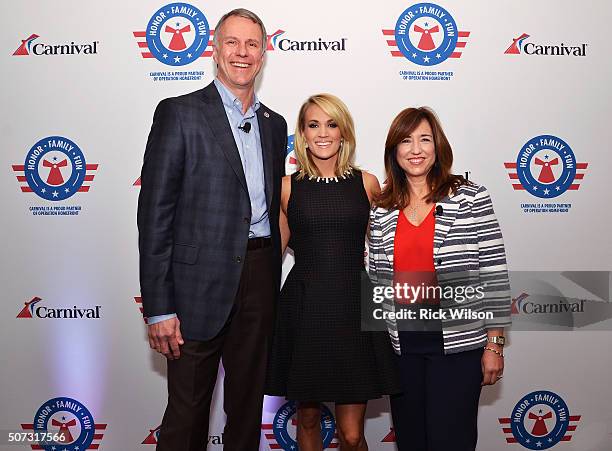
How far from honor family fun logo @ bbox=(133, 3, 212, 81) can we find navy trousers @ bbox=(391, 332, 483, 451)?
5.77ft

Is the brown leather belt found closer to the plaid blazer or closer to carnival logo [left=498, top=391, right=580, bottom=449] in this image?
the plaid blazer

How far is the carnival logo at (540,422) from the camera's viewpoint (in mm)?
2949

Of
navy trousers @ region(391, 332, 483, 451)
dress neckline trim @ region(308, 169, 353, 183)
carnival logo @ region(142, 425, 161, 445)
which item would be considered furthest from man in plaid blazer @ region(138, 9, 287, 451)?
carnival logo @ region(142, 425, 161, 445)

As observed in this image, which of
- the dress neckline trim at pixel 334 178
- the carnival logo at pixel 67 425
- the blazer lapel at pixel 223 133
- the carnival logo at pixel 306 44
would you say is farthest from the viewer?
the carnival logo at pixel 67 425

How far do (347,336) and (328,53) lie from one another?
4.84 ft

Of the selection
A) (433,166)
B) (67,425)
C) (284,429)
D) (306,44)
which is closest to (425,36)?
(306,44)

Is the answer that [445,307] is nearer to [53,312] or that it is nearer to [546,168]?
[546,168]

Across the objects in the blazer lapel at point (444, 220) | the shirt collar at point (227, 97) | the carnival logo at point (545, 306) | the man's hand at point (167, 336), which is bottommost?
the carnival logo at point (545, 306)

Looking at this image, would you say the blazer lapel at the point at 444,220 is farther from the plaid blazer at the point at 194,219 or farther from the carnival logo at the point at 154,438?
the carnival logo at the point at 154,438

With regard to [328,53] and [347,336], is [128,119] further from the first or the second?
[347,336]

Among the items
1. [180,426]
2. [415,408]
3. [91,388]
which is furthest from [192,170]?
[91,388]

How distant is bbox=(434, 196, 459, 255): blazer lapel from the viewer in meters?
1.90

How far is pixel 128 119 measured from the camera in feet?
9.30

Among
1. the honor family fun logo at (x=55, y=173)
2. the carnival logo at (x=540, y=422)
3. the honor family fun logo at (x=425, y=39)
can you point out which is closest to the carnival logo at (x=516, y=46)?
the honor family fun logo at (x=425, y=39)
